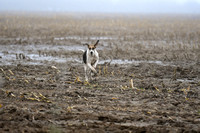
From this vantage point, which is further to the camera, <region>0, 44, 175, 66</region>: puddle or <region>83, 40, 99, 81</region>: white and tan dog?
<region>0, 44, 175, 66</region>: puddle

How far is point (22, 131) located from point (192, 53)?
41.0 ft

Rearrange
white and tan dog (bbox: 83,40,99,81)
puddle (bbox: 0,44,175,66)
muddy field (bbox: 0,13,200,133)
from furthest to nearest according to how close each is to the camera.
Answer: puddle (bbox: 0,44,175,66)
white and tan dog (bbox: 83,40,99,81)
muddy field (bbox: 0,13,200,133)

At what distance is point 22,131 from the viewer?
5922mm

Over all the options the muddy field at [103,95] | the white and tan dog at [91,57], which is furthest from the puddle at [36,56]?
the white and tan dog at [91,57]

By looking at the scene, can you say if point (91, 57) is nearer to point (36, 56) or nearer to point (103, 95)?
point (103, 95)

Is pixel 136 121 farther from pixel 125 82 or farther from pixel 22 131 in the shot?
pixel 125 82

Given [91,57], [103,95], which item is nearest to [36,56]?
[91,57]

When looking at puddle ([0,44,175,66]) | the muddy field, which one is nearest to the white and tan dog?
the muddy field

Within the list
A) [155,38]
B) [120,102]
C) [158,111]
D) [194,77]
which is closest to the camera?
[158,111]

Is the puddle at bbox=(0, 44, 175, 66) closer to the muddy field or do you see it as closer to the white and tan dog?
the muddy field

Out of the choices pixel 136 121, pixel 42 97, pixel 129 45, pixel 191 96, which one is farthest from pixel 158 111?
pixel 129 45

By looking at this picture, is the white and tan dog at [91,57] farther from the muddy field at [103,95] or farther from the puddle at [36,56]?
the puddle at [36,56]

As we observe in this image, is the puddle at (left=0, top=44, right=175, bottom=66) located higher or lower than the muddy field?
higher

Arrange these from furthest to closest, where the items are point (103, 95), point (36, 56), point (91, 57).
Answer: point (36, 56) < point (91, 57) < point (103, 95)
